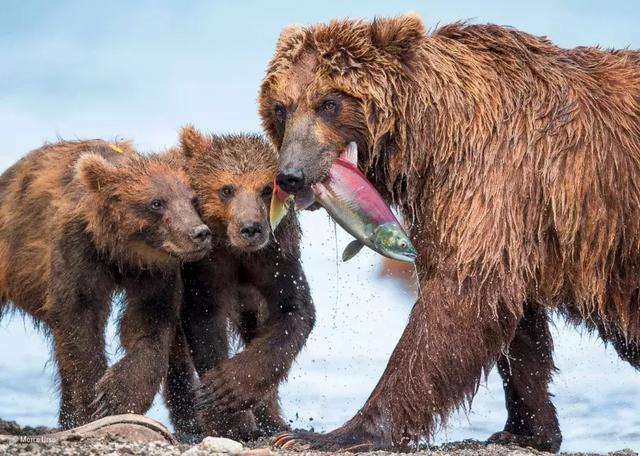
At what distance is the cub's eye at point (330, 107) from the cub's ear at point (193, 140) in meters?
1.99

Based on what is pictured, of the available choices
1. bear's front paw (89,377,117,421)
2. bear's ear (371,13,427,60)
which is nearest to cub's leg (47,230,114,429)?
bear's front paw (89,377,117,421)

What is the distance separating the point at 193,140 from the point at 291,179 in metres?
2.19

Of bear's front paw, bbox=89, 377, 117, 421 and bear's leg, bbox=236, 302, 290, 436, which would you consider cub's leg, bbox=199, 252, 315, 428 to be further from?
bear's front paw, bbox=89, 377, 117, 421

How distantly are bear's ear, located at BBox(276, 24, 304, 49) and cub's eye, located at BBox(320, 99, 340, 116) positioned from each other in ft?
1.73

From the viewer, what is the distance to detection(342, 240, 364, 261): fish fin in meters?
7.88

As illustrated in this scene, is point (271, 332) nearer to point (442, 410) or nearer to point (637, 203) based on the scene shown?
point (442, 410)

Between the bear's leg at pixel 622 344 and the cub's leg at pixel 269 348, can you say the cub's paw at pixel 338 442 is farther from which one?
the bear's leg at pixel 622 344

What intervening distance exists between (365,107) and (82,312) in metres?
2.81

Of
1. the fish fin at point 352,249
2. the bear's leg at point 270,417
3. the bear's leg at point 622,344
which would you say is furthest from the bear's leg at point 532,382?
the fish fin at point 352,249

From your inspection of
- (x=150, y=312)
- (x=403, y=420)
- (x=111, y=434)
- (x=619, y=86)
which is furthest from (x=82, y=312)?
(x=619, y=86)

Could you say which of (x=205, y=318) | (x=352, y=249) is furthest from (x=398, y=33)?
(x=205, y=318)

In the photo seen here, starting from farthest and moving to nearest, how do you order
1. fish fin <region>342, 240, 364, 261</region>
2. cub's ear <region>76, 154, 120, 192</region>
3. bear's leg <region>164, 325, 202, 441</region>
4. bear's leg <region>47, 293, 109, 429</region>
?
bear's leg <region>164, 325, 202, 441</region>, cub's ear <region>76, 154, 120, 192</region>, bear's leg <region>47, 293, 109, 429</region>, fish fin <region>342, 240, 364, 261</region>

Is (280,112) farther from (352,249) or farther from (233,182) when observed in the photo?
(233,182)

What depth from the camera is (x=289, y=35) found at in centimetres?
809
